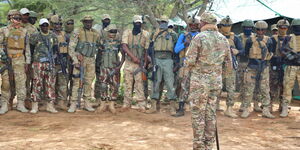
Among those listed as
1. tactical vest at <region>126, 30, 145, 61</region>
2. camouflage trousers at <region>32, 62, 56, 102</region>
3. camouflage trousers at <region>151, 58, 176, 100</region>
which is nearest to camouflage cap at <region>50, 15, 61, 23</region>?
camouflage trousers at <region>32, 62, 56, 102</region>

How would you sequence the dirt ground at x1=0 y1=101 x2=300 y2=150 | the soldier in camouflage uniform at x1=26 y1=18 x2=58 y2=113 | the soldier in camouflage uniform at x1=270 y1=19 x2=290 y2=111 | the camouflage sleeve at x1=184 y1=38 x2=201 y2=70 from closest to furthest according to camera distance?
the camouflage sleeve at x1=184 y1=38 x2=201 y2=70 → the dirt ground at x1=0 y1=101 x2=300 y2=150 → the soldier in camouflage uniform at x1=26 y1=18 x2=58 y2=113 → the soldier in camouflage uniform at x1=270 y1=19 x2=290 y2=111

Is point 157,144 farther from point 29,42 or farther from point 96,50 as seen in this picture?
point 29,42

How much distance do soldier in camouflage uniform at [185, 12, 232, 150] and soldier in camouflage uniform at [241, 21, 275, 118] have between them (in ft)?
9.33

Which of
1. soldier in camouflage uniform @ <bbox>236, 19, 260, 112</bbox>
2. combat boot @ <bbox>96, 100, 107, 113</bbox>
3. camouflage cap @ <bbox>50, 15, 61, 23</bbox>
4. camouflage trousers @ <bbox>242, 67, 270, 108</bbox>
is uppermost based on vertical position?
camouflage cap @ <bbox>50, 15, 61, 23</bbox>

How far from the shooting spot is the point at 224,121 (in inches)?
255

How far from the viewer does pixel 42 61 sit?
6.41 metres

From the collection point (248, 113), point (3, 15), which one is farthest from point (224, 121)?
point (3, 15)

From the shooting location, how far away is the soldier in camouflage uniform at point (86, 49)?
662cm

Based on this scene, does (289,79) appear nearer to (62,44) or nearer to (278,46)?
(278,46)

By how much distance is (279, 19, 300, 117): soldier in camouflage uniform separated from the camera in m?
6.81

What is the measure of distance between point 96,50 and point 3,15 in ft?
42.7

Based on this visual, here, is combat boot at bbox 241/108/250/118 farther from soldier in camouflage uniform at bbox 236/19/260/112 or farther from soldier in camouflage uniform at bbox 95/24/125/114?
soldier in camouflage uniform at bbox 95/24/125/114

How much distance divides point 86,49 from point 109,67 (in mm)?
588

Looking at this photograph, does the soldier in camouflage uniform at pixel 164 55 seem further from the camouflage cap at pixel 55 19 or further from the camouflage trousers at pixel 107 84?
the camouflage cap at pixel 55 19
